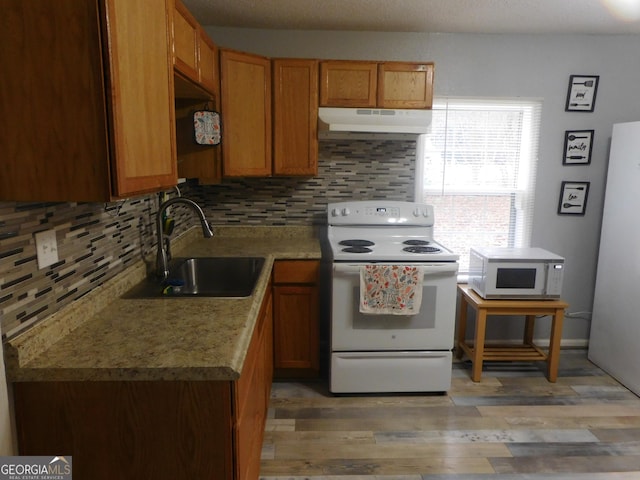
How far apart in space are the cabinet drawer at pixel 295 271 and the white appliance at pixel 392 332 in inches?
6.4

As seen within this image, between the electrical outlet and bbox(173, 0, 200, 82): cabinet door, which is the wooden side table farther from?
the electrical outlet

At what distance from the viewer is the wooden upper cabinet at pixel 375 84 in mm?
2717

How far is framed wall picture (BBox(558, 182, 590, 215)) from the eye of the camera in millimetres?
3176

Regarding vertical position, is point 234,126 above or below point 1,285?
above

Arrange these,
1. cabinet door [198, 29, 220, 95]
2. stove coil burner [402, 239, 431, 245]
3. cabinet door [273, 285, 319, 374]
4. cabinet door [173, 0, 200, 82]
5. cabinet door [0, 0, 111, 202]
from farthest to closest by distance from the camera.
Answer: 1. stove coil burner [402, 239, 431, 245]
2. cabinet door [273, 285, 319, 374]
3. cabinet door [198, 29, 220, 95]
4. cabinet door [173, 0, 200, 82]
5. cabinet door [0, 0, 111, 202]

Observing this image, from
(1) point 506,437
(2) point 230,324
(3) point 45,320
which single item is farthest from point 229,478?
(1) point 506,437

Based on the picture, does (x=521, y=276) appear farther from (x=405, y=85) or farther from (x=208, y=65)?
(x=208, y=65)

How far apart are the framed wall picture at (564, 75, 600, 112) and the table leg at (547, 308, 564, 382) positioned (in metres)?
1.48

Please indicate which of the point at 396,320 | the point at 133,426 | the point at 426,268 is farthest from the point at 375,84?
the point at 133,426

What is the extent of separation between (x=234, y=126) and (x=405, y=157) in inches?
49.5

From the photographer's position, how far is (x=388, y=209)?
3.04 metres

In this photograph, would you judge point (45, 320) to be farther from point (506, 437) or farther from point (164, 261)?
point (506, 437)

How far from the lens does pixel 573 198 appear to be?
319 cm

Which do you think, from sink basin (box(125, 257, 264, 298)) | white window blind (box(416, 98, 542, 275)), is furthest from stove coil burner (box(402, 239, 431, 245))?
sink basin (box(125, 257, 264, 298))
